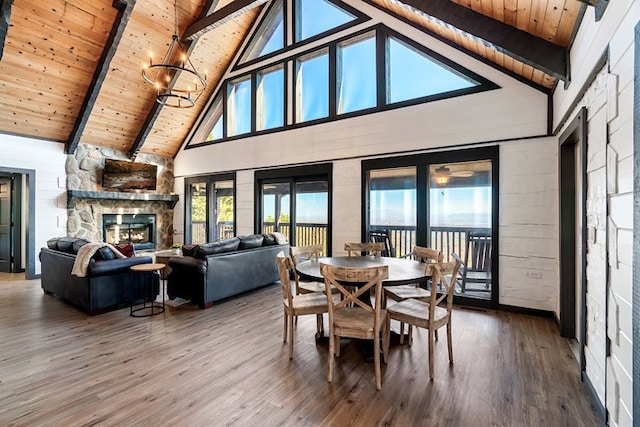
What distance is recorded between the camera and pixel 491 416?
1995 millimetres

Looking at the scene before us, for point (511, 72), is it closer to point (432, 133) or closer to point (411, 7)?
point (432, 133)

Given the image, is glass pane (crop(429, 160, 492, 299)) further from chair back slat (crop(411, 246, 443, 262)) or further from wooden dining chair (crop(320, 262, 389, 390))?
wooden dining chair (crop(320, 262, 389, 390))

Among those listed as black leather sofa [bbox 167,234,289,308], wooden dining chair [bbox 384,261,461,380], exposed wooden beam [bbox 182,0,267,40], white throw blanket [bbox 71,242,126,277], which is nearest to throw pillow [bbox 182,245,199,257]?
black leather sofa [bbox 167,234,289,308]

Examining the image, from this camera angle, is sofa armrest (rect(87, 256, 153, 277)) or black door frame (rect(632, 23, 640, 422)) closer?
black door frame (rect(632, 23, 640, 422))

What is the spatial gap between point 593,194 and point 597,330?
1003 mm

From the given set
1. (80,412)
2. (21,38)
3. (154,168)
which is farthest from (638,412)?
(154,168)

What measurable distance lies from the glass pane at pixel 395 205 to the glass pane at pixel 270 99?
2.67m

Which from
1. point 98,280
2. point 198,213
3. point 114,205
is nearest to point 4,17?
point 98,280

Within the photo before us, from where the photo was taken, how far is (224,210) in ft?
25.3

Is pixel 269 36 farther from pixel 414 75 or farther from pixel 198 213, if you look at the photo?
pixel 198 213

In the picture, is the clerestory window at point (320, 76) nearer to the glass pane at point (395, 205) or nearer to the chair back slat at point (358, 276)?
the glass pane at point (395, 205)

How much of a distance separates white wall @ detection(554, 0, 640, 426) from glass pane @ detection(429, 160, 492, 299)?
75.6 inches

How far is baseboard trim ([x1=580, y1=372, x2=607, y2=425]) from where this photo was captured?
1957 mm

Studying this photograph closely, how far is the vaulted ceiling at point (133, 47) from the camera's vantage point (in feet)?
10.2
